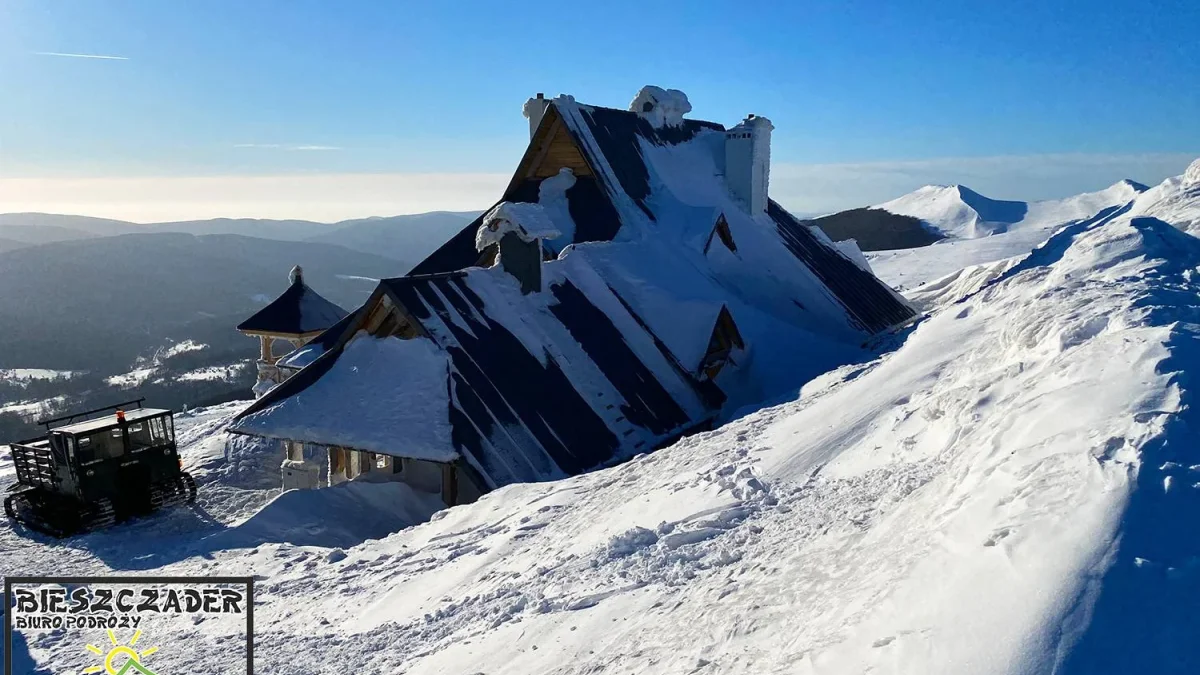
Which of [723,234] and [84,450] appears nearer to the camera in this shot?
[84,450]

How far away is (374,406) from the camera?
13953 mm

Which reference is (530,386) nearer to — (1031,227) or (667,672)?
(667,672)

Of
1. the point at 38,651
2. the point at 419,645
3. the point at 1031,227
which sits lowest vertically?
the point at 38,651

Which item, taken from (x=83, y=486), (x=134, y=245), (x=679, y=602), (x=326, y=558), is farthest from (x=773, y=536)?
(x=134, y=245)

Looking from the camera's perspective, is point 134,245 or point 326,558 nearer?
point 326,558

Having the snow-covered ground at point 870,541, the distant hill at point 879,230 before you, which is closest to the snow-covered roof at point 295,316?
the snow-covered ground at point 870,541

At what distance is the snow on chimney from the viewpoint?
1070 inches

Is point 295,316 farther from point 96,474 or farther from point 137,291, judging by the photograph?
point 137,291

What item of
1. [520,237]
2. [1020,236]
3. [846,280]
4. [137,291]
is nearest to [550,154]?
[520,237]

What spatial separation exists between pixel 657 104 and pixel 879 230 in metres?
46.4

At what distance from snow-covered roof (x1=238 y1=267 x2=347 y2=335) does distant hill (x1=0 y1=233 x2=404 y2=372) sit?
51.2m

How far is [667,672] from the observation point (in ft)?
16.4

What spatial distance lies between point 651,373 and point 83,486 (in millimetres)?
11324

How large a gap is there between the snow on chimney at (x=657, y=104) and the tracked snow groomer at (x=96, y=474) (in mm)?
18123
